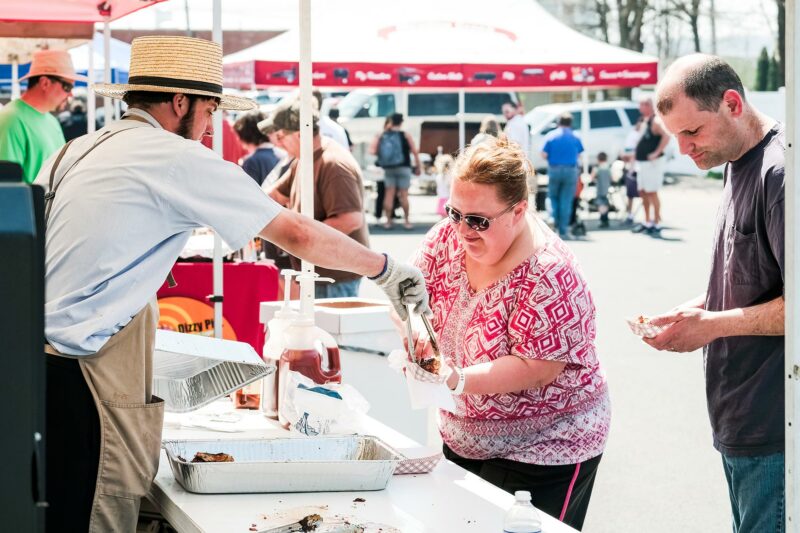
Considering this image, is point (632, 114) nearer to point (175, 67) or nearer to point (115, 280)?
point (175, 67)

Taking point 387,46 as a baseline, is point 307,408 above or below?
below

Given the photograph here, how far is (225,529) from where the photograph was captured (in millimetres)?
2207

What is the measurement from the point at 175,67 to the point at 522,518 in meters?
1.38

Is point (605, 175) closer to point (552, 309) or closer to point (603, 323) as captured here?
point (603, 323)

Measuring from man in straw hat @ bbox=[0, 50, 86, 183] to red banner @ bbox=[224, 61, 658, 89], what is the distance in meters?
3.88

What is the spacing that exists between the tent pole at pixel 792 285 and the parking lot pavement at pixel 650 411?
2630 millimetres

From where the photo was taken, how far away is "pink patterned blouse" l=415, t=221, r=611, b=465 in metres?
2.69

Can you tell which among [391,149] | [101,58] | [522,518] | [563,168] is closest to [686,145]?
[522,518]

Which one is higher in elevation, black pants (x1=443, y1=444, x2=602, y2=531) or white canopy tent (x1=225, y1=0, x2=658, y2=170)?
white canopy tent (x1=225, y1=0, x2=658, y2=170)

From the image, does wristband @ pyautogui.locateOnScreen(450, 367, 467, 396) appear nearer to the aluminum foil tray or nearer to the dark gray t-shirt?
the aluminum foil tray

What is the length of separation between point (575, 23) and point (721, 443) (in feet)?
130

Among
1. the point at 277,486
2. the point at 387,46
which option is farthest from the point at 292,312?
the point at 387,46

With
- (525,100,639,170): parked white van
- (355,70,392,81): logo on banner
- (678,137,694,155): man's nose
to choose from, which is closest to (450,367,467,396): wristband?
(678,137,694,155): man's nose

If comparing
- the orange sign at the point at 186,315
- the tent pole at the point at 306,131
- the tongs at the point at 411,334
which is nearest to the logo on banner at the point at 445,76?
the orange sign at the point at 186,315
